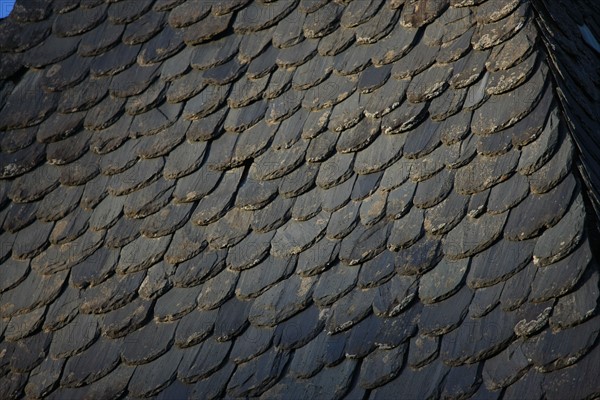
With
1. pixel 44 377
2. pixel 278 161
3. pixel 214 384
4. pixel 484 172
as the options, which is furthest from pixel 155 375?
pixel 484 172

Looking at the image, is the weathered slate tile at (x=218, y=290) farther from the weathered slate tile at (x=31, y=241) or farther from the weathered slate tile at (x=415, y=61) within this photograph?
the weathered slate tile at (x=415, y=61)

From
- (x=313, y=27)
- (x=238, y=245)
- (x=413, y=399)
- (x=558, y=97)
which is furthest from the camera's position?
(x=313, y=27)

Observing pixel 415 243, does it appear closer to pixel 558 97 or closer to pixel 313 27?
pixel 558 97

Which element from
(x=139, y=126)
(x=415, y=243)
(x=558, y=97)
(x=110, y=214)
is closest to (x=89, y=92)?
(x=139, y=126)

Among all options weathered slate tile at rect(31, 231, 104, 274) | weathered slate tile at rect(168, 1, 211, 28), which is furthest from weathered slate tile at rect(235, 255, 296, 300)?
weathered slate tile at rect(168, 1, 211, 28)

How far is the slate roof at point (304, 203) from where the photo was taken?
14.3 ft

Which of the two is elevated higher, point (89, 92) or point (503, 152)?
point (89, 92)

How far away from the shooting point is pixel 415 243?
4.60 metres

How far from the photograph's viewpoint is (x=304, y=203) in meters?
4.91

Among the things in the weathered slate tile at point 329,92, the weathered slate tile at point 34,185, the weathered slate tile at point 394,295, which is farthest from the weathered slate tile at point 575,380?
the weathered slate tile at point 34,185

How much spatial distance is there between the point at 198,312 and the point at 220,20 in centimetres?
158

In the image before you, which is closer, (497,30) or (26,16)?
(497,30)

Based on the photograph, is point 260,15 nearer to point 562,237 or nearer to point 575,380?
point 562,237

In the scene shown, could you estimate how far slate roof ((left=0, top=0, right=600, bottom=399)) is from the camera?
14.3 ft
